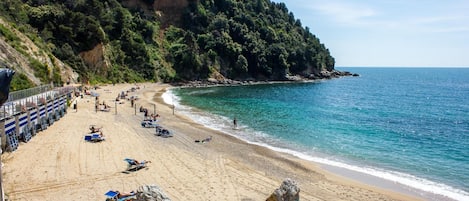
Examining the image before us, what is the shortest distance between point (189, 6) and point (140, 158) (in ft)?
284

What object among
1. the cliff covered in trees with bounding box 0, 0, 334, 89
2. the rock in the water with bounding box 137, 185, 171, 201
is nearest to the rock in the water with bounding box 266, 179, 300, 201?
the rock in the water with bounding box 137, 185, 171, 201

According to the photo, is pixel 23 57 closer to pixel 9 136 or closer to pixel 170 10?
pixel 9 136

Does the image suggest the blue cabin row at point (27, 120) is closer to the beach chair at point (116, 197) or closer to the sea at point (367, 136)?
the beach chair at point (116, 197)

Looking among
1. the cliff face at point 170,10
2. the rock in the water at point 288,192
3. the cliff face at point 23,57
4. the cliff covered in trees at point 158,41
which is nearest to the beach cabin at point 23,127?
the cliff face at point 23,57

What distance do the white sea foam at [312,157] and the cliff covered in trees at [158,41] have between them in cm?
1978

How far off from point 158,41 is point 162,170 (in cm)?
7377

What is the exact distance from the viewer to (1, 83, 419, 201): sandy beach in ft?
47.0

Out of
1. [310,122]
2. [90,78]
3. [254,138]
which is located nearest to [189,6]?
[90,78]

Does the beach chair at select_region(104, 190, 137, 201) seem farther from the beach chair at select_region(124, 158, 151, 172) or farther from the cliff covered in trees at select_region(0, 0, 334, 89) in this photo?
the cliff covered in trees at select_region(0, 0, 334, 89)

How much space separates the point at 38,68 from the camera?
39.2m

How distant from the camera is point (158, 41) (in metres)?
86.9

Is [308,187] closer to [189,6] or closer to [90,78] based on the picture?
[90,78]

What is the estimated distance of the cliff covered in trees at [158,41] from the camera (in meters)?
53.2

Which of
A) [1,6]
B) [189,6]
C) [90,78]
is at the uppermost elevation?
[189,6]
